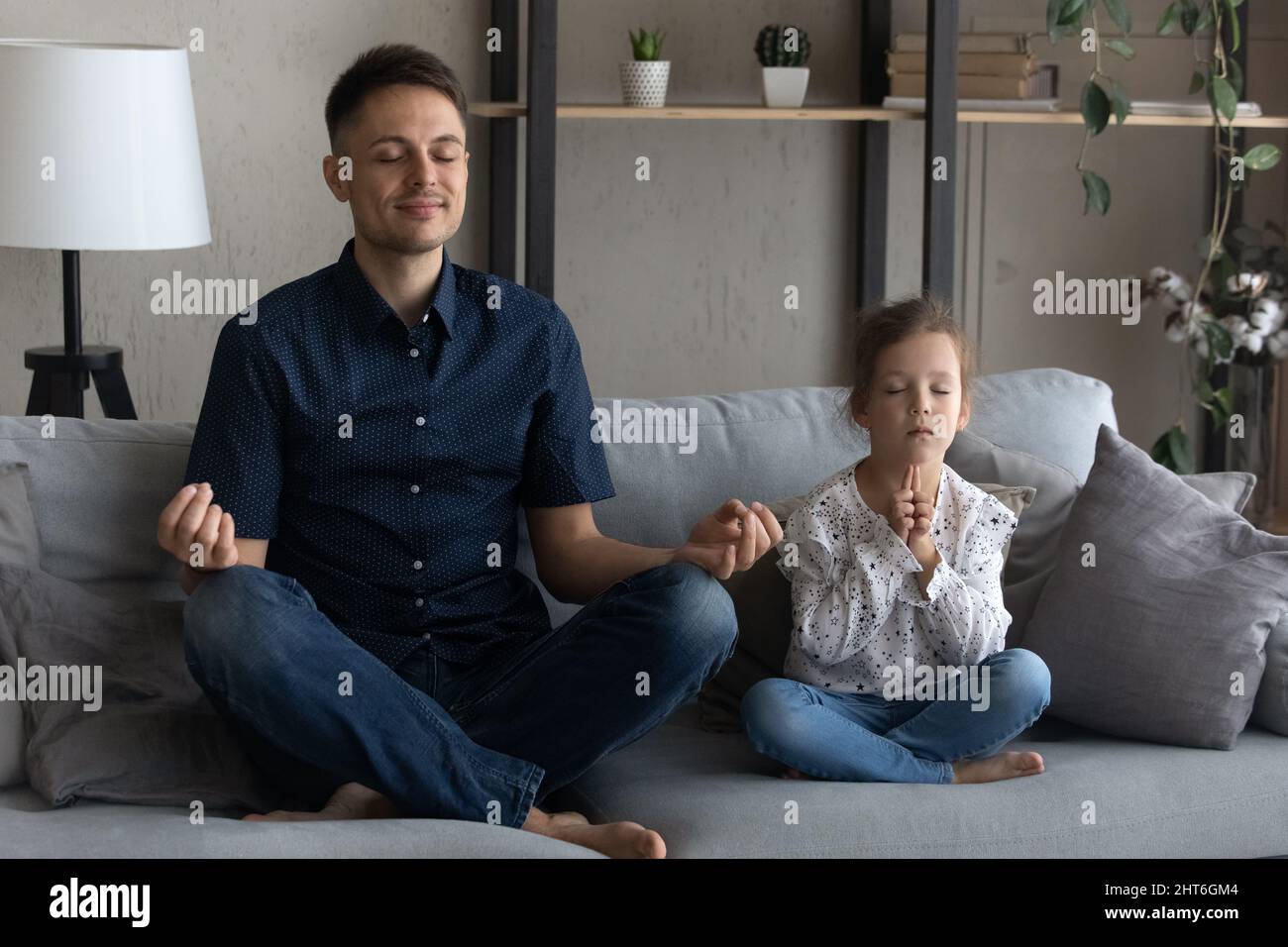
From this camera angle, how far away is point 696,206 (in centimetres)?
329

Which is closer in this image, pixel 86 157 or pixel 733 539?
pixel 733 539

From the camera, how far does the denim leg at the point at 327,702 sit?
64.1 inches

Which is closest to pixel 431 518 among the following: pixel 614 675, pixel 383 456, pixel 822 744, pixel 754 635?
pixel 383 456

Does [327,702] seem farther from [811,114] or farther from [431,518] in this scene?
[811,114]

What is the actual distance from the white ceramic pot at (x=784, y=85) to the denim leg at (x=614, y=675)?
1.51m

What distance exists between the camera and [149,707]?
5.86 feet

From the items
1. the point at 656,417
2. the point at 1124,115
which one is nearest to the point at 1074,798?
the point at 656,417

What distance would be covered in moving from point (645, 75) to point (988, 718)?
1586mm

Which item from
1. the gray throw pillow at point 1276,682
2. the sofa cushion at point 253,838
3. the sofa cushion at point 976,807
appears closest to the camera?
the sofa cushion at point 253,838

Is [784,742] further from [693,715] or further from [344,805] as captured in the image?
[344,805]

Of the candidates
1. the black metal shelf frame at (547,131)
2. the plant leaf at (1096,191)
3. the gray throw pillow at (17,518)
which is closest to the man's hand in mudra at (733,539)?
the gray throw pillow at (17,518)

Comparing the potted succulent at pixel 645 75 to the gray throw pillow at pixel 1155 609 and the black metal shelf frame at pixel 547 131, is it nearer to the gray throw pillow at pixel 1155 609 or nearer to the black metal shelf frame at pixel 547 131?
the black metal shelf frame at pixel 547 131

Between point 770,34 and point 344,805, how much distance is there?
186 cm
